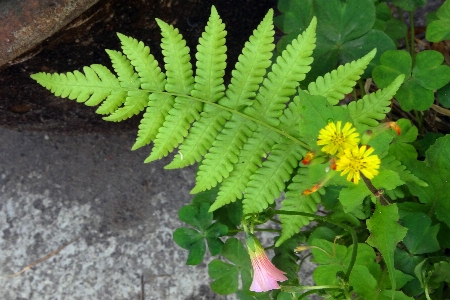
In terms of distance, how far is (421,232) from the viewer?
3.91 ft

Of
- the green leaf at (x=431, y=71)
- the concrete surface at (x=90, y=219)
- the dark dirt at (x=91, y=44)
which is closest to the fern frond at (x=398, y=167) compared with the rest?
the green leaf at (x=431, y=71)

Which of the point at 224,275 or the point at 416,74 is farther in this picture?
the point at 224,275

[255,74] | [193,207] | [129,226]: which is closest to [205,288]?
[129,226]

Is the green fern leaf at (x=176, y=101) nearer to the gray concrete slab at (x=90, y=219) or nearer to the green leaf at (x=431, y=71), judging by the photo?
the green leaf at (x=431, y=71)

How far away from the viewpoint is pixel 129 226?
1933 millimetres

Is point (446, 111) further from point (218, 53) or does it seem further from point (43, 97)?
point (43, 97)

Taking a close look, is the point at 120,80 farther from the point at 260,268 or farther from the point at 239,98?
the point at 260,268

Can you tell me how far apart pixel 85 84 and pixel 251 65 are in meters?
0.38

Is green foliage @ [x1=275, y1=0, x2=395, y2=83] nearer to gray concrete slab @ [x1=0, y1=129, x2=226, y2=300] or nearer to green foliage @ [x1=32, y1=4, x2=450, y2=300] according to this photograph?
green foliage @ [x1=32, y1=4, x2=450, y2=300]

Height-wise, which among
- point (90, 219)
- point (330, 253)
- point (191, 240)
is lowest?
point (90, 219)

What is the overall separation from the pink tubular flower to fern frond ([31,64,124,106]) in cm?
46

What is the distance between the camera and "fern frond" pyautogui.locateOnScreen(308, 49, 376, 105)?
1.07 m

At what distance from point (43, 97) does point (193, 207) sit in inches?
25.0

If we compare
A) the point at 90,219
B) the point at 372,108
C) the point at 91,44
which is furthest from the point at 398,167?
the point at 90,219
